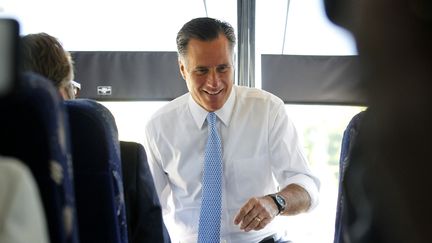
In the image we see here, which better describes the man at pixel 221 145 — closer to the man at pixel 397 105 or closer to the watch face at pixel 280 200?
the watch face at pixel 280 200

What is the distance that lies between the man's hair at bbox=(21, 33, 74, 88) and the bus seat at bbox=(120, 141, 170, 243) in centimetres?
32

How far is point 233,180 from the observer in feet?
6.72

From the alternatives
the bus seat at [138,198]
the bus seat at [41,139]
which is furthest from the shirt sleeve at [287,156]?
the bus seat at [41,139]

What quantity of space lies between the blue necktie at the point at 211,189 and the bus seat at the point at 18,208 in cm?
123

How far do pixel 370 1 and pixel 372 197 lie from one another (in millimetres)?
221

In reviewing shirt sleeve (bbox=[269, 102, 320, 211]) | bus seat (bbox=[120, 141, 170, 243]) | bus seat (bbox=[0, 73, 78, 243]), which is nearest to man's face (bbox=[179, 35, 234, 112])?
shirt sleeve (bbox=[269, 102, 320, 211])

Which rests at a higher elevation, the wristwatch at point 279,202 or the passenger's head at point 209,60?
the passenger's head at point 209,60

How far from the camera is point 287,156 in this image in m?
2.00

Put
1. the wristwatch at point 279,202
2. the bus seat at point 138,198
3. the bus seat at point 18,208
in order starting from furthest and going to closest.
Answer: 1. the wristwatch at point 279,202
2. the bus seat at point 138,198
3. the bus seat at point 18,208

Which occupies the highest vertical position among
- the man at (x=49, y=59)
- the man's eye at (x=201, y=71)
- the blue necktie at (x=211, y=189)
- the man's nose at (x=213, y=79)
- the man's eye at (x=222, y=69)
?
the man at (x=49, y=59)

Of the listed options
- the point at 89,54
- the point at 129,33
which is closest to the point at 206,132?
the point at 89,54

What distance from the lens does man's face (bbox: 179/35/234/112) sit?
2.00m

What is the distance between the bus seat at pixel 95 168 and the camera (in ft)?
3.40

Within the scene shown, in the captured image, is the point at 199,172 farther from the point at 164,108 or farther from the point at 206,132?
the point at 164,108
